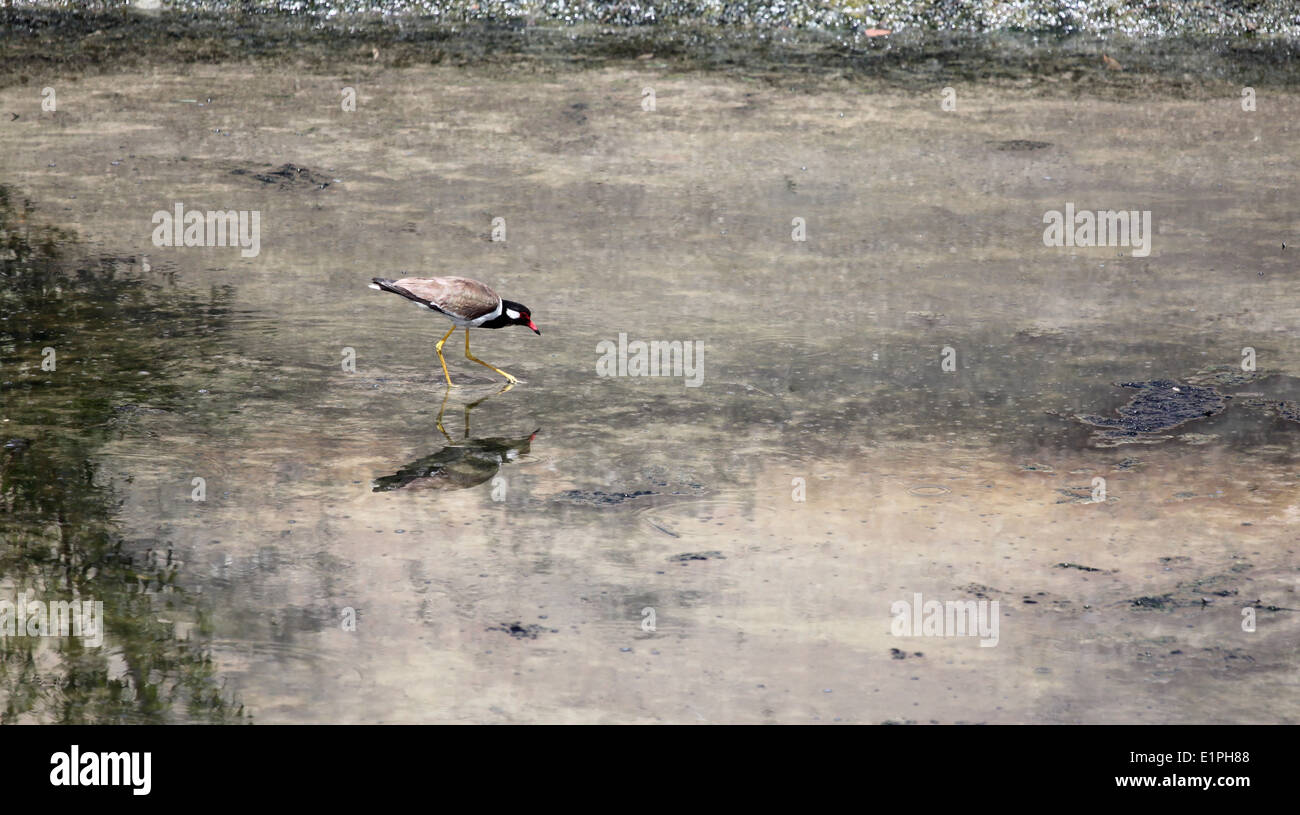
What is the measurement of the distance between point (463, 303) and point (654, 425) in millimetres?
1118

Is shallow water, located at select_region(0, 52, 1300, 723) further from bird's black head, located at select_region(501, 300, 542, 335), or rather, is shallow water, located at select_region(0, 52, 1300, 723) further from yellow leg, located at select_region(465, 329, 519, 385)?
bird's black head, located at select_region(501, 300, 542, 335)

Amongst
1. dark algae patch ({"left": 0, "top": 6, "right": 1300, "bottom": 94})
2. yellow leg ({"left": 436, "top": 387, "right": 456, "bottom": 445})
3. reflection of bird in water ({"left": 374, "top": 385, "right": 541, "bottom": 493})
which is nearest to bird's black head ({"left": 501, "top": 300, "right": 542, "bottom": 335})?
yellow leg ({"left": 436, "top": 387, "right": 456, "bottom": 445})

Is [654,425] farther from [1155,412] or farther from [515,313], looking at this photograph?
[1155,412]

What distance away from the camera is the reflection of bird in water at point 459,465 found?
573 cm

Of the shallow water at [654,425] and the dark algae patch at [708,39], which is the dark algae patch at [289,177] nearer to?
the shallow water at [654,425]

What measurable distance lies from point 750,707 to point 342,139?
736 cm

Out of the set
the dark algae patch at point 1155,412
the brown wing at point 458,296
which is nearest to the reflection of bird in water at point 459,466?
the brown wing at point 458,296

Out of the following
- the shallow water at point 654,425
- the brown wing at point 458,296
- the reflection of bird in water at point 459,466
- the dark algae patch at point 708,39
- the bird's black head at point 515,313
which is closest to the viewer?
the shallow water at point 654,425

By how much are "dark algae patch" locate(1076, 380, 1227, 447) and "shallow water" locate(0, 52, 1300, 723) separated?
84 millimetres

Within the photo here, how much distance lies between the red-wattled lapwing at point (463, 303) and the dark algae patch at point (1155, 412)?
261cm

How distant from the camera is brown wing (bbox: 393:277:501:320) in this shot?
6.76m

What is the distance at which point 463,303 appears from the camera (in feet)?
22.2

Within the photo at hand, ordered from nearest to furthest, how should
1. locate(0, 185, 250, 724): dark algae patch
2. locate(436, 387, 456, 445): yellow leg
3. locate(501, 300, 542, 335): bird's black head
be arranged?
locate(0, 185, 250, 724): dark algae patch, locate(436, 387, 456, 445): yellow leg, locate(501, 300, 542, 335): bird's black head
